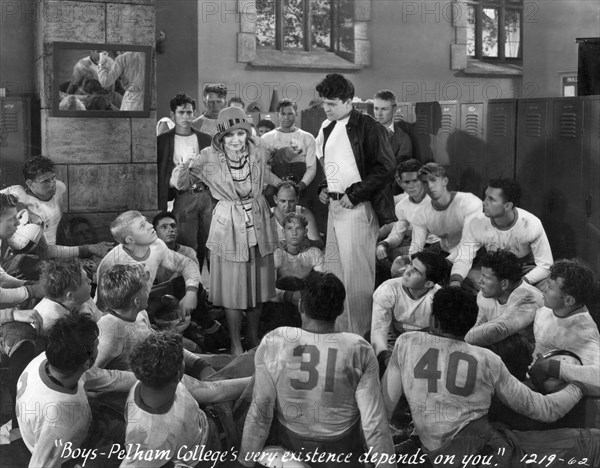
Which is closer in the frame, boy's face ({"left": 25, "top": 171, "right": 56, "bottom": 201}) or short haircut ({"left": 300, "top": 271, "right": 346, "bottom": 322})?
short haircut ({"left": 300, "top": 271, "right": 346, "bottom": 322})

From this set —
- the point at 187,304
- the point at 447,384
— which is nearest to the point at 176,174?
the point at 187,304

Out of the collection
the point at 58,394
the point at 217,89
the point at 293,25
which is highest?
the point at 293,25

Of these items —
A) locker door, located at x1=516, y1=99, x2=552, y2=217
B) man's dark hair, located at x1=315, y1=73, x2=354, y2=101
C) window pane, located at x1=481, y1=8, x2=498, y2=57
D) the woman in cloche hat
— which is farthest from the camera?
window pane, located at x1=481, y1=8, x2=498, y2=57

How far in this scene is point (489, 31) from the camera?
1805 centimetres

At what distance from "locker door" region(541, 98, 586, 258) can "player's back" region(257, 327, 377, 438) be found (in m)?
3.84

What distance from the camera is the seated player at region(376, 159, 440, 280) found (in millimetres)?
6840

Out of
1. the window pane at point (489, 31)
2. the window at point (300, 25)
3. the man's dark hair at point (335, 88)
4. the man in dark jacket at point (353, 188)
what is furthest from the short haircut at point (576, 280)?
the window pane at point (489, 31)

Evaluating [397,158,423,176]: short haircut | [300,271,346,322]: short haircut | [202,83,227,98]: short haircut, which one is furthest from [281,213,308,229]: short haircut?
[300,271,346,322]: short haircut

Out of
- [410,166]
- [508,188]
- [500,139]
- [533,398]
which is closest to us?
[533,398]

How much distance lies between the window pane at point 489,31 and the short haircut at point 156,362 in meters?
15.2

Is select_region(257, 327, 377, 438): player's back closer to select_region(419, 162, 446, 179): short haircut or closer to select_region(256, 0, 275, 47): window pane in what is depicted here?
select_region(419, 162, 446, 179): short haircut

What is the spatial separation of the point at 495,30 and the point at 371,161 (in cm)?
1302

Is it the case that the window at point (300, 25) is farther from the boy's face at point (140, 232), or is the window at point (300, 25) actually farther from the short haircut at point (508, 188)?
the boy's face at point (140, 232)

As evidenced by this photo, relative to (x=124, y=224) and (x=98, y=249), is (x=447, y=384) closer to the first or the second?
(x=124, y=224)
